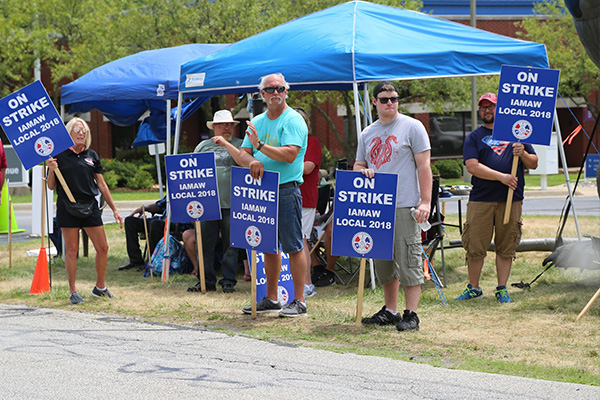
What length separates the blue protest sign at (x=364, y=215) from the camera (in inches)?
267

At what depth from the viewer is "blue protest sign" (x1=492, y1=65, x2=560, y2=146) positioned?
8102 millimetres

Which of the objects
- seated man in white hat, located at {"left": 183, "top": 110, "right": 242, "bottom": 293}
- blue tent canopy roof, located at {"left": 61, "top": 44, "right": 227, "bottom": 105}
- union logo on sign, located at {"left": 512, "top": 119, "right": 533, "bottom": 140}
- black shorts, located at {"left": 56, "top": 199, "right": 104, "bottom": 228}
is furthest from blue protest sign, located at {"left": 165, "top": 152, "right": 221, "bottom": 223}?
union logo on sign, located at {"left": 512, "top": 119, "right": 533, "bottom": 140}

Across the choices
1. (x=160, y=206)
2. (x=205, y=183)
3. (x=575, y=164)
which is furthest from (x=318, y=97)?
(x=205, y=183)

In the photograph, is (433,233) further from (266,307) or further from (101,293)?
(101,293)

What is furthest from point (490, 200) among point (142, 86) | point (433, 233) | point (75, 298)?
point (142, 86)

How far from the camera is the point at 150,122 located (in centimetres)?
1360

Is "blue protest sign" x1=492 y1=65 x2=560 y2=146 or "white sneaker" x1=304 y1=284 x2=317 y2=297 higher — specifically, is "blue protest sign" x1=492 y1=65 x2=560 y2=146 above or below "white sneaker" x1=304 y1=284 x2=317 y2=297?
above

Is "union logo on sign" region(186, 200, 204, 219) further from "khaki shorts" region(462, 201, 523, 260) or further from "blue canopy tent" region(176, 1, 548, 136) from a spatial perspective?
"khaki shorts" region(462, 201, 523, 260)

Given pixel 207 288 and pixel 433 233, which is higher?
pixel 433 233

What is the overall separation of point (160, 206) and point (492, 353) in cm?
642

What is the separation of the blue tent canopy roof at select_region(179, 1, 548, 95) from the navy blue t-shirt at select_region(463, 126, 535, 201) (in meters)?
0.99

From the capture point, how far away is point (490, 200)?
8320 millimetres

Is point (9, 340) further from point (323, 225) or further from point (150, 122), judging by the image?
point (150, 122)

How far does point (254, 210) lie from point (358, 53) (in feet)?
7.75
